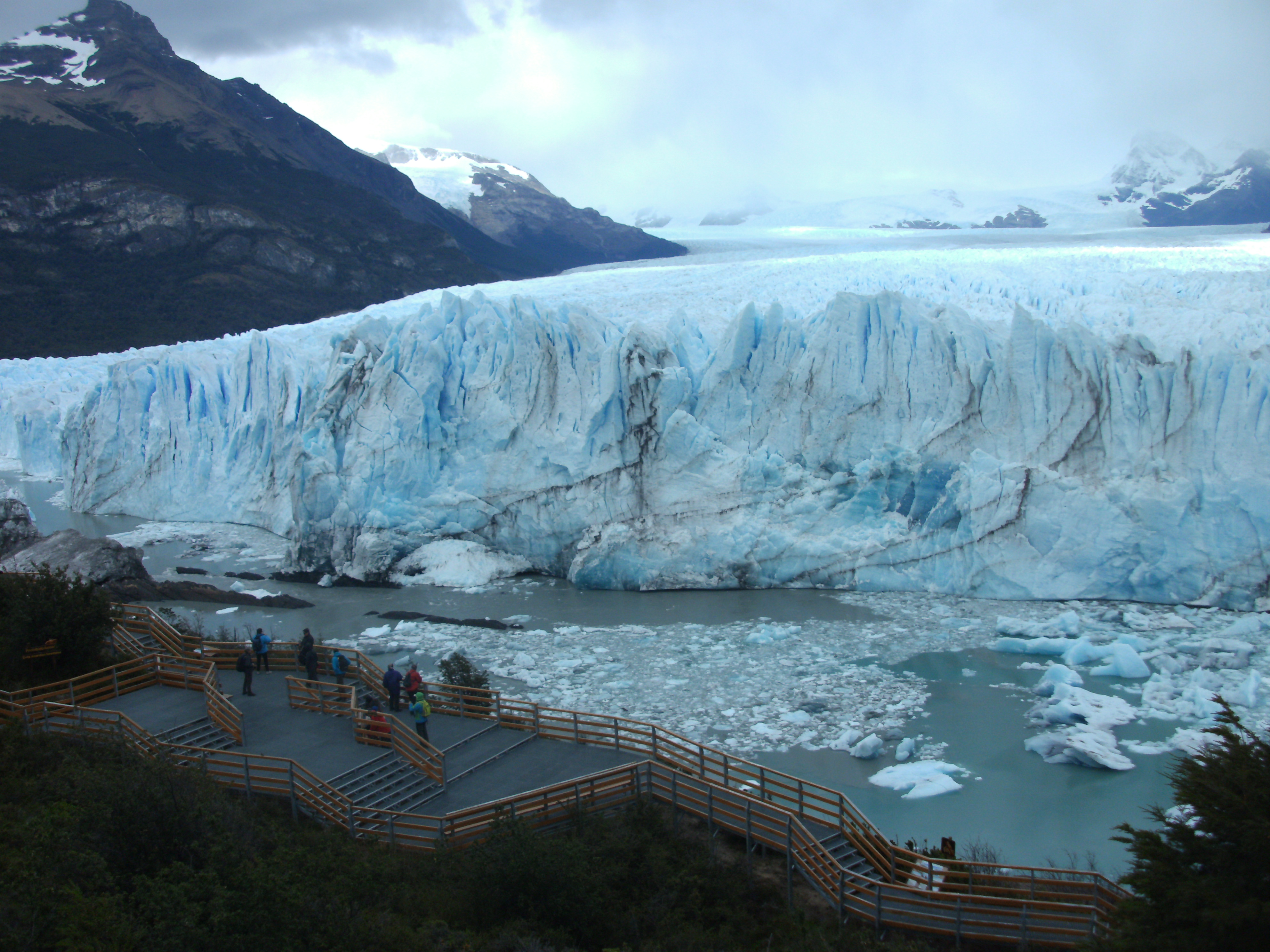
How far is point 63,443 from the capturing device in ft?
75.7

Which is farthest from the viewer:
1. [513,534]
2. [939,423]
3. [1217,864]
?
[513,534]

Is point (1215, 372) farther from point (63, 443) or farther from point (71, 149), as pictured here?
point (71, 149)

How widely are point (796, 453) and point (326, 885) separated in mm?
11675

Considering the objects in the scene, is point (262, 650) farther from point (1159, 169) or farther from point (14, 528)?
point (1159, 169)

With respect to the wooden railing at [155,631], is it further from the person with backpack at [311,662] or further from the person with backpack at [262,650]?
the person with backpack at [311,662]

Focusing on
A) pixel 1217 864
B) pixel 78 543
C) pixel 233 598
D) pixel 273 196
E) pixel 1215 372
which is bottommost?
pixel 233 598

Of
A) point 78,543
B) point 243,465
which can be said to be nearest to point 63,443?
point 243,465

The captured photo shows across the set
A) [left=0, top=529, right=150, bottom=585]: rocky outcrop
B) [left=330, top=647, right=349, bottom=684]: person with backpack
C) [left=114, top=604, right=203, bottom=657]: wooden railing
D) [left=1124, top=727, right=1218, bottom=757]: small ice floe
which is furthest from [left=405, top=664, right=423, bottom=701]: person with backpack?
[left=0, top=529, right=150, bottom=585]: rocky outcrop

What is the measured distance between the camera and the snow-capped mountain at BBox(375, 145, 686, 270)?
55.2 m

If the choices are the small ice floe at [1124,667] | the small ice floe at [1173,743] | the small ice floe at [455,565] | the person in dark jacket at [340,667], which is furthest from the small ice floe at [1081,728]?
the small ice floe at [455,565]

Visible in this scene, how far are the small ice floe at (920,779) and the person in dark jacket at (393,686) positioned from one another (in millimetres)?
4229

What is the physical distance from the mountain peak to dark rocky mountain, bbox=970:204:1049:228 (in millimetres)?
54693

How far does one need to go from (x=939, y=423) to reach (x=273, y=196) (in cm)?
4948

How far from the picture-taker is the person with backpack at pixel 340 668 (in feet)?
26.2
